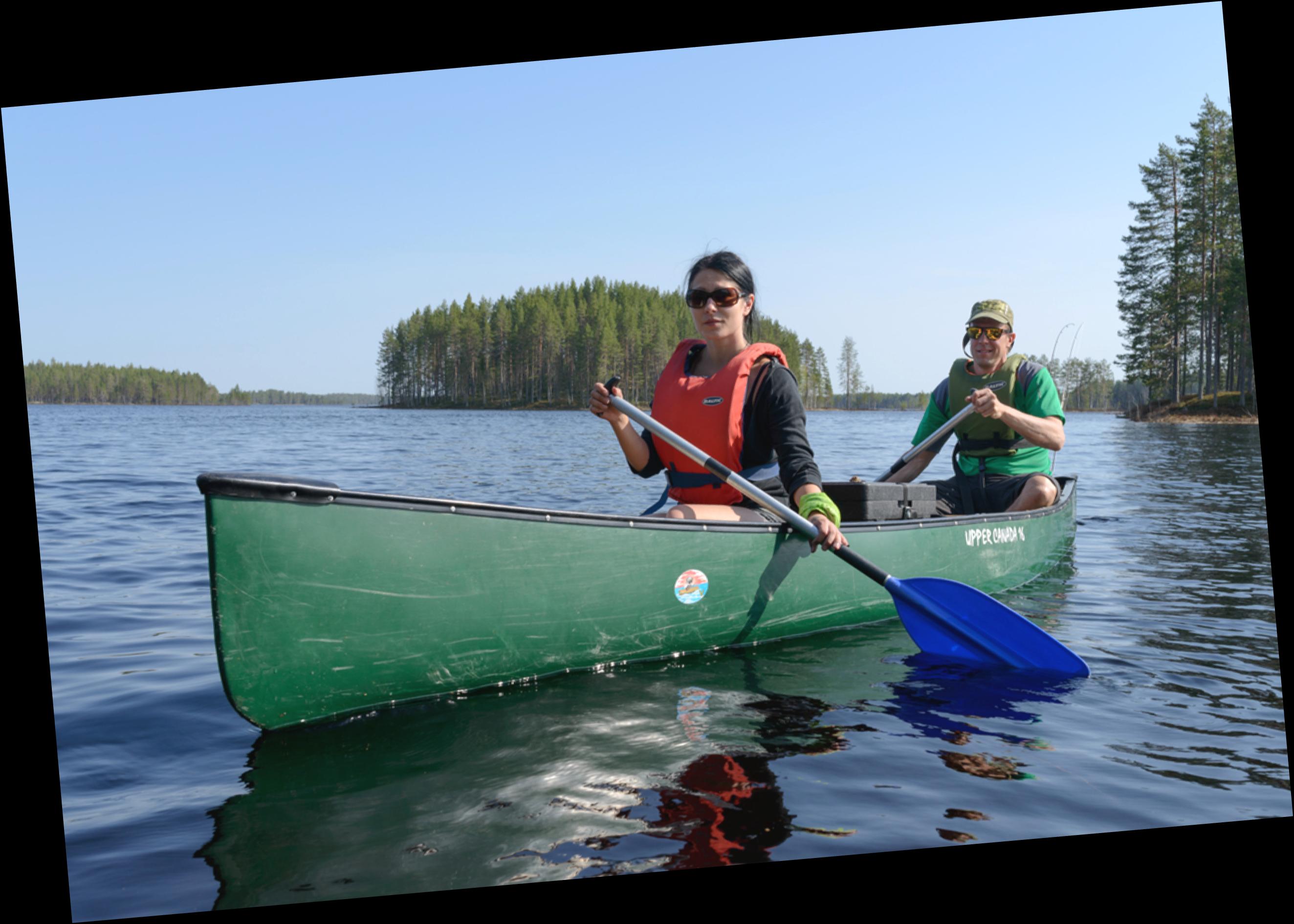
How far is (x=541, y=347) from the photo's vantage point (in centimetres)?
7862

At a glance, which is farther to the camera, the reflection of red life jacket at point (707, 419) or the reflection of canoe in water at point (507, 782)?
the reflection of red life jacket at point (707, 419)

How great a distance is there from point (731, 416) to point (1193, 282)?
46.3 m

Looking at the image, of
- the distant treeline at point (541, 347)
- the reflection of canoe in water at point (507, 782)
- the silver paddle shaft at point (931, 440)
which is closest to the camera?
the reflection of canoe in water at point (507, 782)

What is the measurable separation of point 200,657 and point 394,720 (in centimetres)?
156

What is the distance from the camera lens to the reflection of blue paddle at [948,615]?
4.45 metres

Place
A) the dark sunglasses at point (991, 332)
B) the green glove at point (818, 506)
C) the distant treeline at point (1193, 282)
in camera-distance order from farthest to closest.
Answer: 1. the distant treeline at point (1193, 282)
2. the dark sunglasses at point (991, 332)
3. the green glove at point (818, 506)

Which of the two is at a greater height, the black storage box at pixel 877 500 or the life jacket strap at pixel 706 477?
the life jacket strap at pixel 706 477

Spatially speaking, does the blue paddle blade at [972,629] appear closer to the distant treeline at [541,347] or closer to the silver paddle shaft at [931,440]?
the silver paddle shaft at [931,440]

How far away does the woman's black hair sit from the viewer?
15.1ft

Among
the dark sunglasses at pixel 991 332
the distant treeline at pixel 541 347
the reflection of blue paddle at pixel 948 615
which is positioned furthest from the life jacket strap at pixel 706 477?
the distant treeline at pixel 541 347

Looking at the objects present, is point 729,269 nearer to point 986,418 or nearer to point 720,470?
point 720,470

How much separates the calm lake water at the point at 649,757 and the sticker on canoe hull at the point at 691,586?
1.08 feet

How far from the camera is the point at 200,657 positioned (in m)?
4.50

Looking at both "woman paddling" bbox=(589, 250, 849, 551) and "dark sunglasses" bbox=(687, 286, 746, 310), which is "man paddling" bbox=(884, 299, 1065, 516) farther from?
"dark sunglasses" bbox=(687, 286, 746, 310)
